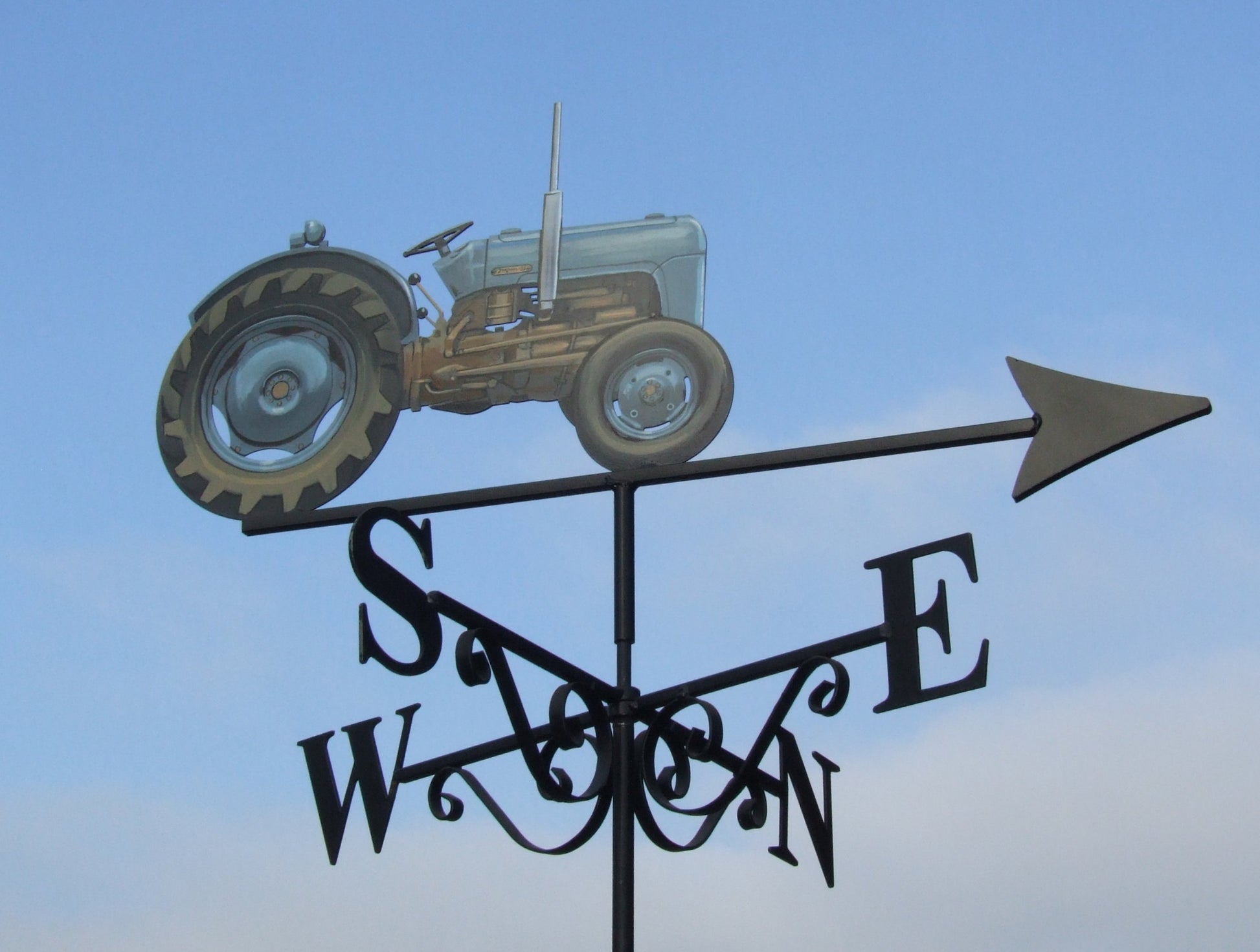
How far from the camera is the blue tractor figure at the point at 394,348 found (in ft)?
10.7

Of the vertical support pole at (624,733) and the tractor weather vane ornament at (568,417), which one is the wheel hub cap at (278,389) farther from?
the vertical support pole at (624,733)

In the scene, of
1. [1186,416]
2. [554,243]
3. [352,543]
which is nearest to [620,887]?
[352,543]

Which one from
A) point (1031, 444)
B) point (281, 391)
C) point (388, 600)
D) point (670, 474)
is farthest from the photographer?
point (281, 391)

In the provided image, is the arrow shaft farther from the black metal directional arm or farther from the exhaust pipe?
the exhaust pipe

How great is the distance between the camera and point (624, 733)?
2.74m

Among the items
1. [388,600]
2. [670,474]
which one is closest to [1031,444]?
[670,474]

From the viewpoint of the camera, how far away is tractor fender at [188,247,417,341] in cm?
348

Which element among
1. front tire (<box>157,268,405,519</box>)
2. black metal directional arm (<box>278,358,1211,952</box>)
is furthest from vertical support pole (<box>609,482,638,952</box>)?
front tire (<box>157,268,405,519</box>)

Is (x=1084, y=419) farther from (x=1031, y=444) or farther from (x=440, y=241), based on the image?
(x=440, y=241)

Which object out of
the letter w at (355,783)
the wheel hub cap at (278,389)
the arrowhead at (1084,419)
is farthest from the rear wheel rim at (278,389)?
the arrowhead at (1084,419)

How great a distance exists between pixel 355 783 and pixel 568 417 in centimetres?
82

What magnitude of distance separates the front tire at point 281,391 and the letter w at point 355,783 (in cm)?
49

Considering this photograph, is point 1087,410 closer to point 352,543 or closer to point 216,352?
point 352,543

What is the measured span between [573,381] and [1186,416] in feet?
3.92
